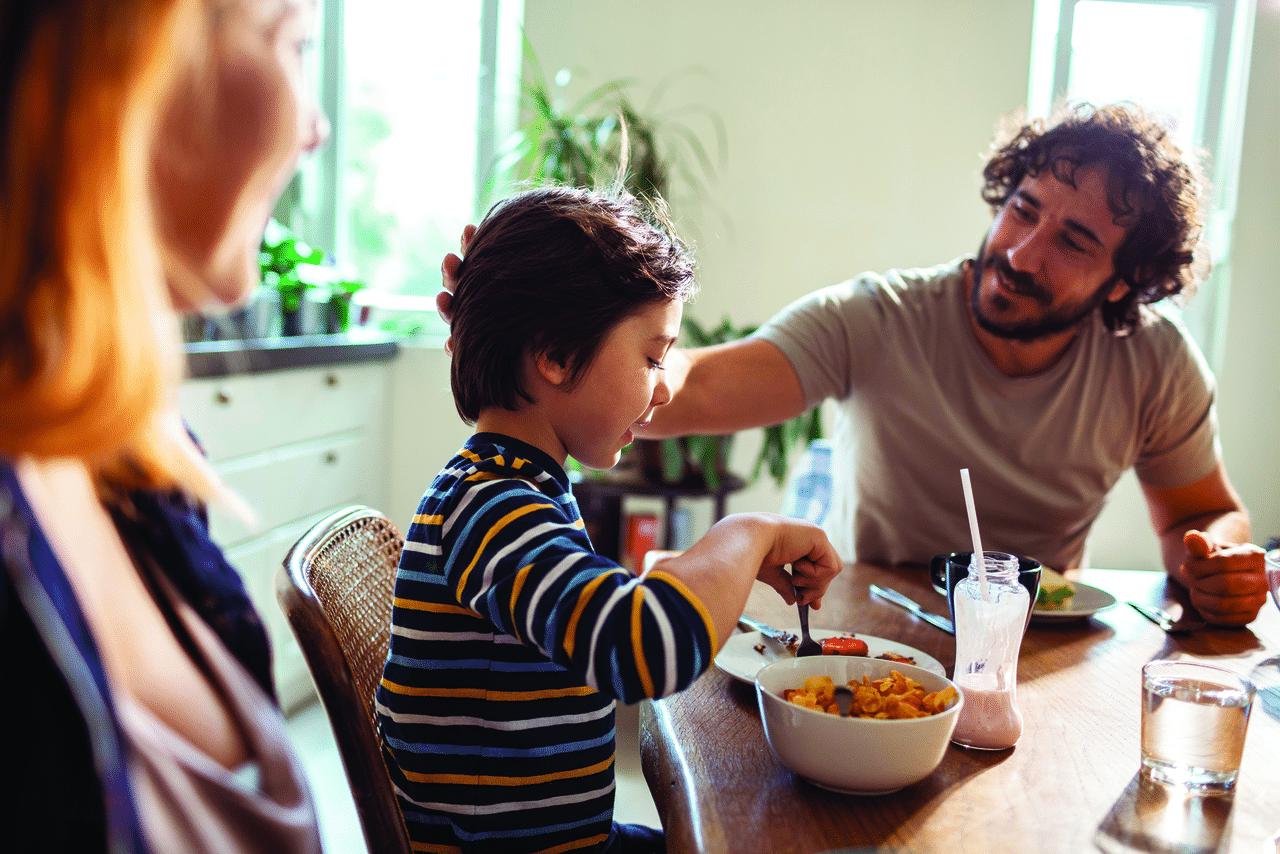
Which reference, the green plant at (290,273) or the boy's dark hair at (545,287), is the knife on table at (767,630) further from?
the green plant at (290,273)

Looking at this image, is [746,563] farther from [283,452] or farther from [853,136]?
[853,136]

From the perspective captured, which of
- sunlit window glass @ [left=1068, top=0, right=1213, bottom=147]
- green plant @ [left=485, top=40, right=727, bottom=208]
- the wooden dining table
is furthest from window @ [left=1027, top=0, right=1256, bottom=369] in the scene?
the wooden dining table

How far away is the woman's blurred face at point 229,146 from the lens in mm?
476

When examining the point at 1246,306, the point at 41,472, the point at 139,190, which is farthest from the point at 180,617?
the point at 1246,306

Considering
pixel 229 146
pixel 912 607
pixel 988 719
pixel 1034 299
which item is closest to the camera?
pixel 229 146

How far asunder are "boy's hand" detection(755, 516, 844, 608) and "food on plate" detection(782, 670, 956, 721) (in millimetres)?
131

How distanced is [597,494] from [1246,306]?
2.48m

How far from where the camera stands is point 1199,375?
1562 millimetres

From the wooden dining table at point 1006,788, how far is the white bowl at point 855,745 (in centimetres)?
1

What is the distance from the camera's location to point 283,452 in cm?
246

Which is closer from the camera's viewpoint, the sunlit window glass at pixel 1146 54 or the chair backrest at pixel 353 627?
the chair backrest at pixel 353 627

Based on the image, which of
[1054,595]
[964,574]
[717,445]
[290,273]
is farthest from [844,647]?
[290,273]

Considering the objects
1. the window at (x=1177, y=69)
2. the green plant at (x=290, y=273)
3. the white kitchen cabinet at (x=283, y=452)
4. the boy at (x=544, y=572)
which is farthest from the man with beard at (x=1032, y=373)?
the window at (x=1177, y=69)

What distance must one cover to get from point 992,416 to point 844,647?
0.85 metres
